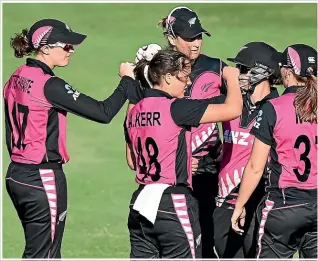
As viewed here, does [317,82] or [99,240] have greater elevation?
[317,82]

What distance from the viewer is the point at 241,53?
8.66m

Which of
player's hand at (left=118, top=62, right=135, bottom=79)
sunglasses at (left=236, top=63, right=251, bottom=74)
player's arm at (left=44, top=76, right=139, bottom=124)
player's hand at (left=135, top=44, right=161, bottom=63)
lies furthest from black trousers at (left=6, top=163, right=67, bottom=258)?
sunglasses at (left=236, top=63, right=251, bottom=74)

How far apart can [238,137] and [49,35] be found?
1754 mm

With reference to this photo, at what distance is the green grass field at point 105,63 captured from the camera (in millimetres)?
10906

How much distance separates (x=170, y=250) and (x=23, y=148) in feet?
4.77

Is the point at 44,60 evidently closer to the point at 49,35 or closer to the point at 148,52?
the point at 49,35

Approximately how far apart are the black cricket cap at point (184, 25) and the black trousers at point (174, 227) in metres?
1.73

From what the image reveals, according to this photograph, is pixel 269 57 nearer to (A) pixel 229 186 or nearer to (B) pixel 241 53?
(B) pixel 241 53

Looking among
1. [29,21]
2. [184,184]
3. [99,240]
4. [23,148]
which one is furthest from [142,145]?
[29,21]

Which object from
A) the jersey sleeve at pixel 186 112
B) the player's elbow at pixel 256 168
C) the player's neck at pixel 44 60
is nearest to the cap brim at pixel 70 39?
the player's neck at pixel 44 60

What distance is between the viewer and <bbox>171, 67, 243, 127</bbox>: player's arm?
757 centimetres

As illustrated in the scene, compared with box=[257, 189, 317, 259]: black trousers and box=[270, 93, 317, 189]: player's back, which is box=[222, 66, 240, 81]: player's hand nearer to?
box=[270, 93, 317, 189]: player's back

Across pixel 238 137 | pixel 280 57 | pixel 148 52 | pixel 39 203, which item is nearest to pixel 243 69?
pixel 280 57

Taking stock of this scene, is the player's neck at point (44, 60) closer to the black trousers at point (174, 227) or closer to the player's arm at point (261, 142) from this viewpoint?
the black trousers at point (174, 227)
